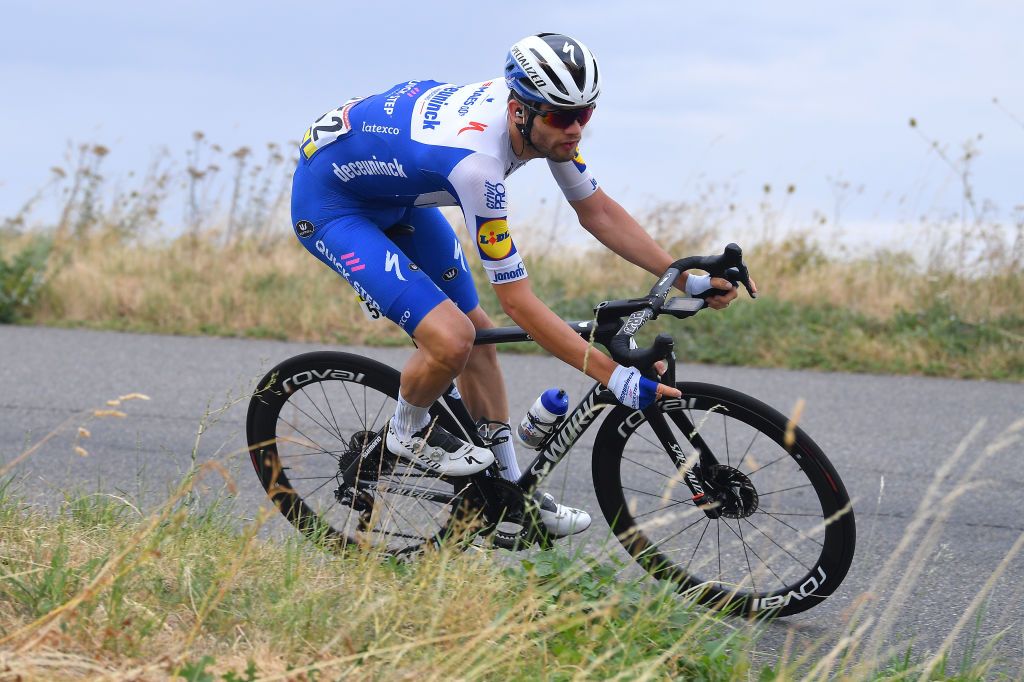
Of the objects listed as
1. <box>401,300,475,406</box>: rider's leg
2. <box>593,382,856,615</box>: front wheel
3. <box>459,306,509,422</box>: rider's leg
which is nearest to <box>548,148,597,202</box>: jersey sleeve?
<box>459,306,509,422</box>: rider's leg

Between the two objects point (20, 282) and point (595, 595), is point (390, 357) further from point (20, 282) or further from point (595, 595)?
point (595, 595)

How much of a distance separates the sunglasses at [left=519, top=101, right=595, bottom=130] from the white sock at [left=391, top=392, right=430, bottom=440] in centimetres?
120

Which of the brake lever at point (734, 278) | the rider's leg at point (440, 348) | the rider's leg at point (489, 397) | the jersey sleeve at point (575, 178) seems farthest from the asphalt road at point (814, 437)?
the jersey sleeve at point (575, 178)

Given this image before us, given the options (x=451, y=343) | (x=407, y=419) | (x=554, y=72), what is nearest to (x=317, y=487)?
(x=407, y=419)

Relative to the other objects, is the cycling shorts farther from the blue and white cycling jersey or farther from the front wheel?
the front wheel

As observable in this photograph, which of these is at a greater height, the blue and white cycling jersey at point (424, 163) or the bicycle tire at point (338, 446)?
the blue and white cycling jersey at point (424, 163)

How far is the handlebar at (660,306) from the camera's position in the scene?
160 inches

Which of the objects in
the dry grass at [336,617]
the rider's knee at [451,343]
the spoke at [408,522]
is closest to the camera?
the dry grass at [336,617]

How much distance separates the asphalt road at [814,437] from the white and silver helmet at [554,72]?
1443 millimetres

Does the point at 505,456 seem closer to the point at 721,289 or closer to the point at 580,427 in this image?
Result: the point at 580,427

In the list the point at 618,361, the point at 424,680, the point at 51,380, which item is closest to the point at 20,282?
the point at 51,380

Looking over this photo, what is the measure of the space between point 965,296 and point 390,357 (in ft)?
15.5

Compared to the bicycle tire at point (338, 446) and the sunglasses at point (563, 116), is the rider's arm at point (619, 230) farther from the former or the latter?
the bicycle tire at point (338, 446)

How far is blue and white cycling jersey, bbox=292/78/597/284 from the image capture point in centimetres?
409
